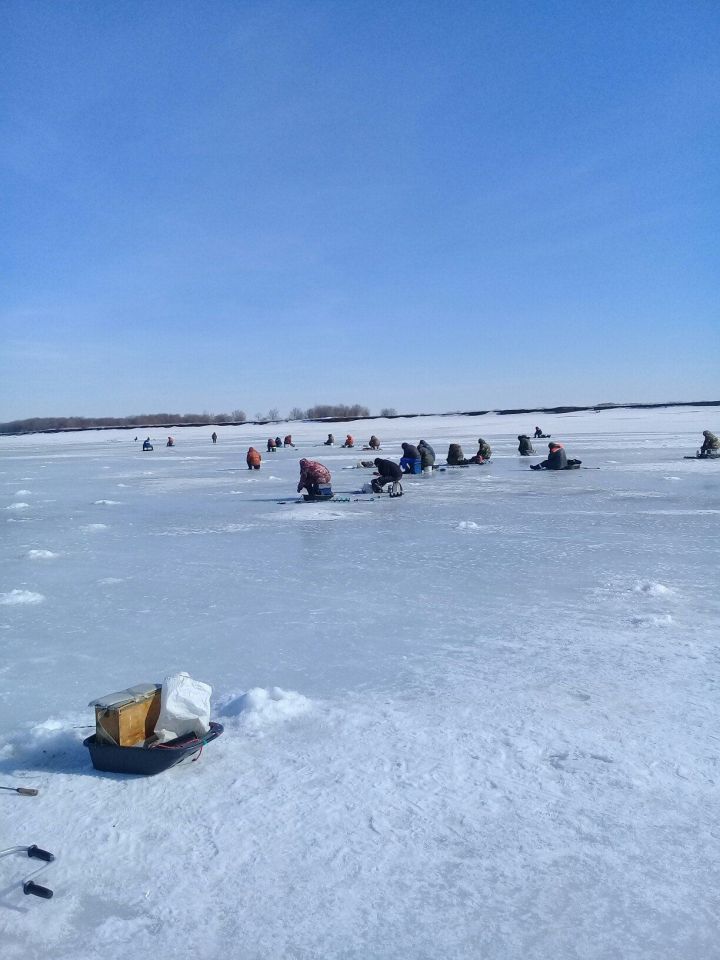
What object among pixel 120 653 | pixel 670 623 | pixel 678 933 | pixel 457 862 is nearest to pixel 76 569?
pixel 120 653

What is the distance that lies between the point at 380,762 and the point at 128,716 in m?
1.12

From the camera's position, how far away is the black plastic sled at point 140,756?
3.29m

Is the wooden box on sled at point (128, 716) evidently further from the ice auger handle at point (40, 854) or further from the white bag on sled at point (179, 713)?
the ice auger handle at point (40, 854)

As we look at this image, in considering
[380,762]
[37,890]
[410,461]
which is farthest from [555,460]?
[37,890]

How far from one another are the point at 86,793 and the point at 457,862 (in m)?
1.57

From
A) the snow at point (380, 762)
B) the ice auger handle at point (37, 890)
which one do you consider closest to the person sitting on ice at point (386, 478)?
the snow at point (380, 762)

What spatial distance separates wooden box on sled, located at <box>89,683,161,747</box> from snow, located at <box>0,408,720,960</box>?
0.60 feet

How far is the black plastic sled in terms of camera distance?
3.29 metres

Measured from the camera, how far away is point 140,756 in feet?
10.9

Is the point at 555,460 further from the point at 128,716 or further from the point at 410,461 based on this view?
the point at 128,716

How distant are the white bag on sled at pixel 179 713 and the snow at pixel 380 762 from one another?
144mm

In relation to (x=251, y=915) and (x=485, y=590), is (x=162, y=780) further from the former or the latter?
(x=485, y=590)

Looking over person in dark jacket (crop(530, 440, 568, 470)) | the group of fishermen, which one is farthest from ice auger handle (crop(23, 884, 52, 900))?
person in dark jacket (crop(530, 440, 568, 470))

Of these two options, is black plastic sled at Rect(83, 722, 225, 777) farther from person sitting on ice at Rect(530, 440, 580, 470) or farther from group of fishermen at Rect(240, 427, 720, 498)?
person sitting on ice at Rect(530, 440, 580, 470)
